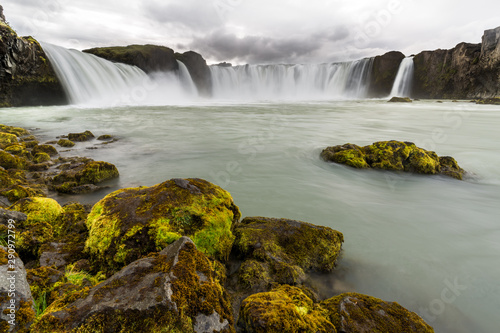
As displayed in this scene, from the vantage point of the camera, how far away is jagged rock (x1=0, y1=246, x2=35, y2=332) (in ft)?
4.83

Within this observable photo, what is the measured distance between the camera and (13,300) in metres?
1.56

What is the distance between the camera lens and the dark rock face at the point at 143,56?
44.4m

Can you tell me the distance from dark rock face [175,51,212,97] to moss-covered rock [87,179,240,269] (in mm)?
63937

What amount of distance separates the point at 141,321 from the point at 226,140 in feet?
33.7

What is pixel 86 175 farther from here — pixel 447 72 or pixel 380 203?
pixel 447 72

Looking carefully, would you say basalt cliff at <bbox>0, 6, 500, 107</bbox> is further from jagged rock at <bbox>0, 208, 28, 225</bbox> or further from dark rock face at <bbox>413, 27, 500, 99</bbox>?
jagged rock at <bbox>0, 208, 28, 225</bbox>

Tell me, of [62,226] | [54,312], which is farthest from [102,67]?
[54,312]

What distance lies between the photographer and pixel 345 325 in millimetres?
1929

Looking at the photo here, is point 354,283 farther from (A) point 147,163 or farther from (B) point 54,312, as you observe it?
(A) point 147,163

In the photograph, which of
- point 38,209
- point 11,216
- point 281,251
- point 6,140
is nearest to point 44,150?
point 6,140

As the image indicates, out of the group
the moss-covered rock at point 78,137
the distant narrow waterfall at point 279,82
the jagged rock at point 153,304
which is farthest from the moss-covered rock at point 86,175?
the distant narrow waterfall at point 279,82

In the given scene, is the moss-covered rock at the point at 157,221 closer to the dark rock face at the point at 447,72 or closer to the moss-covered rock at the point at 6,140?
the moss-covered rock at the point at 6,140

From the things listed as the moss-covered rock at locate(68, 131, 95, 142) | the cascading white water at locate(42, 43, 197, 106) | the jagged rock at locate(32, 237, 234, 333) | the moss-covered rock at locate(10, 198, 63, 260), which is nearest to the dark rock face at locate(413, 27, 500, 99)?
the cascading white water at locate(42, 43, 197, 106)

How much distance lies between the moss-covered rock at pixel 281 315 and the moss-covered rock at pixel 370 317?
110mm
